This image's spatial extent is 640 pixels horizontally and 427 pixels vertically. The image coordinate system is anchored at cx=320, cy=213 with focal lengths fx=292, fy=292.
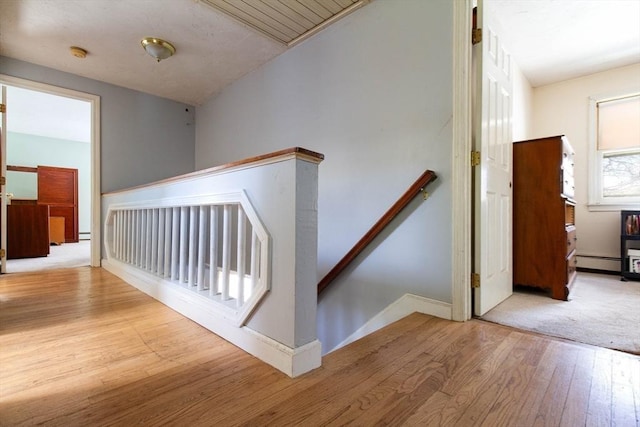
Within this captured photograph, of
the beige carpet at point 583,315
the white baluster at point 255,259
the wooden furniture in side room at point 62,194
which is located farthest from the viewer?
the wooden furniture in side room at point 62,194

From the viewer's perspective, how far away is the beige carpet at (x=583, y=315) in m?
1.50

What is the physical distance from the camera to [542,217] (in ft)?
7.47

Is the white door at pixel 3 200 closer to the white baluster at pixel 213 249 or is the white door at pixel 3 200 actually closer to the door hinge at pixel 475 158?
the white baluster at pixel 213 249

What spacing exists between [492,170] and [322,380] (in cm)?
172

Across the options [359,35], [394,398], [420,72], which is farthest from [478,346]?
[359,35]

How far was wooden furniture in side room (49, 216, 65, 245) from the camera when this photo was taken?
6.10 metres

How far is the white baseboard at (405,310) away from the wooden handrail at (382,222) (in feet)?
1.35

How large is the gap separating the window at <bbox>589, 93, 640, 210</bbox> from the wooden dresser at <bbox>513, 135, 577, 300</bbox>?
4.95ft

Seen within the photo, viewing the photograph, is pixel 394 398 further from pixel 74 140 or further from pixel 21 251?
pixel 74 140

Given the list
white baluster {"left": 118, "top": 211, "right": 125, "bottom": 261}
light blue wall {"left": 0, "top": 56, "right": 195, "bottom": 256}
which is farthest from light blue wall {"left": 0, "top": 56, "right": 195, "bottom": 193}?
white baluster {"left": 118, "top": 211, "right": 125, "bottom": 261}

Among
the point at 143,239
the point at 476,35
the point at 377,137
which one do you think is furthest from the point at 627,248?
the point at 143,239

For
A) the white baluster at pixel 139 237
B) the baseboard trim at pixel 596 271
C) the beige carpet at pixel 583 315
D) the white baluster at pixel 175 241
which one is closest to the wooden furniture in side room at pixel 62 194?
the white baluster at pixel 139 237

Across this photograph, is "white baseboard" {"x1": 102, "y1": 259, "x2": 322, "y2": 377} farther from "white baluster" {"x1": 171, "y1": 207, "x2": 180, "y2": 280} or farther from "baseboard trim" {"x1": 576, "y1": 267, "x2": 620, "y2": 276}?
"baseboard trim" {"x1": 576, "y1": 267, "x2": 620, "y2": 276}

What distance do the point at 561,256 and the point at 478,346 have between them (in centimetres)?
136
